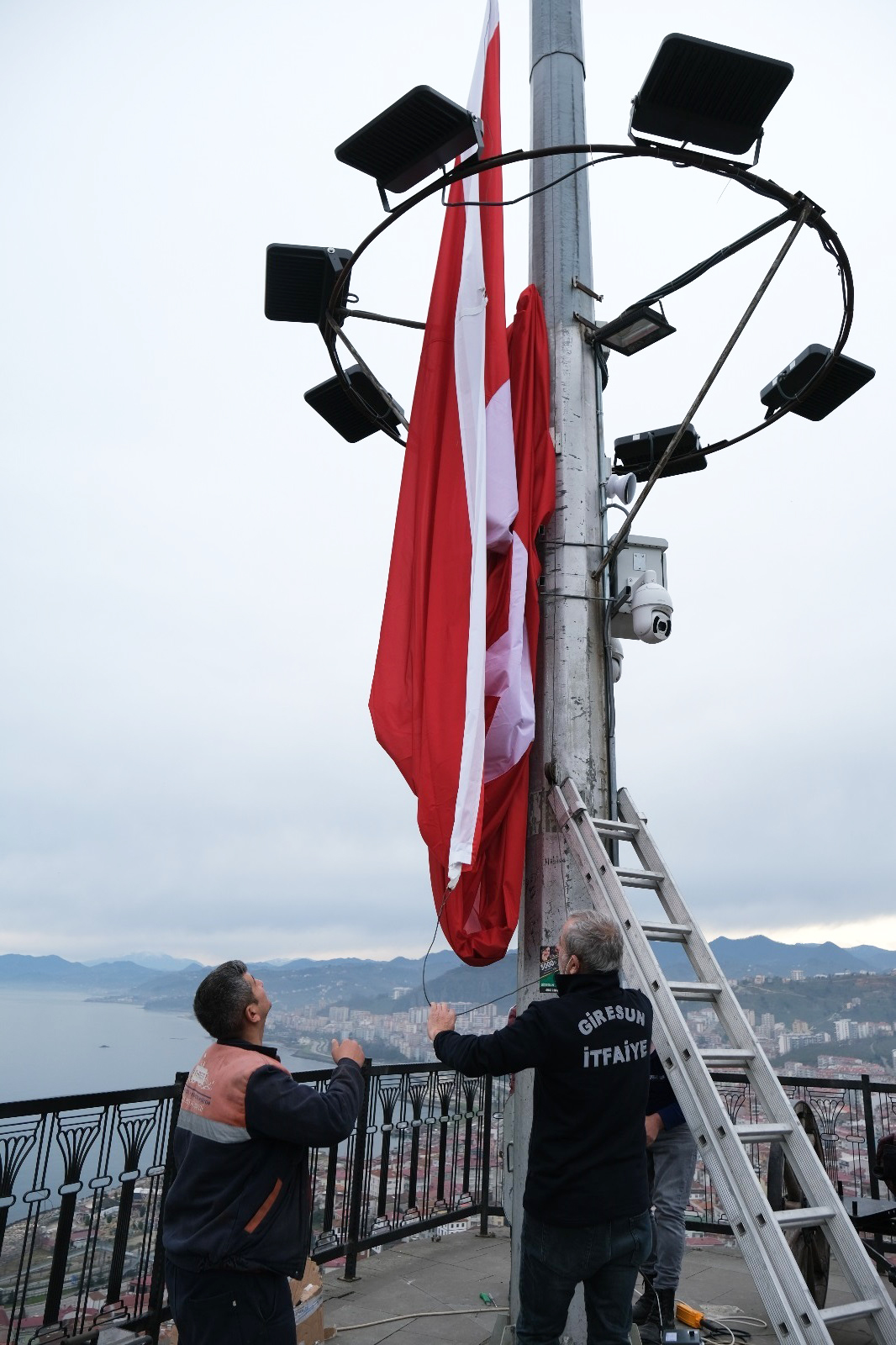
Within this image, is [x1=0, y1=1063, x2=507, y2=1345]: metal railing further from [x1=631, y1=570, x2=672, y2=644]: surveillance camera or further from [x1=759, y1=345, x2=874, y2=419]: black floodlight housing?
[x1=759, y1=345, x2=874, y2=419]: black floodlight housing

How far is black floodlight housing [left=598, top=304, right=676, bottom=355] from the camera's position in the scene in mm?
5324

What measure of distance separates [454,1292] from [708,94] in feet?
22.0

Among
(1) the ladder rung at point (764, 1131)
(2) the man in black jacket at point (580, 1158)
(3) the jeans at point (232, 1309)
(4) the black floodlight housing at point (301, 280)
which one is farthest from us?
(4) the black floodlight housing at point (301, 280)

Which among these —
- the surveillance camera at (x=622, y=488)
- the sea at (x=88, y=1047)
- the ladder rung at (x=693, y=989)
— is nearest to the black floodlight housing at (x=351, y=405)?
the surveillance camera at (x=622, y=488)

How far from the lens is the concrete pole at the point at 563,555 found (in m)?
4.65

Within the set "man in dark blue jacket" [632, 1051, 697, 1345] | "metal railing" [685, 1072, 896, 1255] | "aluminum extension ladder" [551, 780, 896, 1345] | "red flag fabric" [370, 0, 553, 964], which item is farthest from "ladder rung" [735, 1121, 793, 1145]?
"metal railing" [685, 1072, 896, 1255]

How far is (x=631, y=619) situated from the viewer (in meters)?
5.20

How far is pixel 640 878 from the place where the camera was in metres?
4.57

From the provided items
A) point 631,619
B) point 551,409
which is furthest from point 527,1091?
point 551,409

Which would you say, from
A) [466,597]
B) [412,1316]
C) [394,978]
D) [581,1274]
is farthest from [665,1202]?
[394,978]

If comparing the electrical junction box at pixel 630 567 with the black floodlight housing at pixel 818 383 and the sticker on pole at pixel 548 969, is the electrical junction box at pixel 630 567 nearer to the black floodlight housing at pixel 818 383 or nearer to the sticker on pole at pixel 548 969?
the black floodlight housing at pixel 818 383

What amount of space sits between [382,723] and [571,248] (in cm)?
341

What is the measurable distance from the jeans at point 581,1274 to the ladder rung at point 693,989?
1.16m

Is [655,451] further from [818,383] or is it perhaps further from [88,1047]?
[88,1047]
